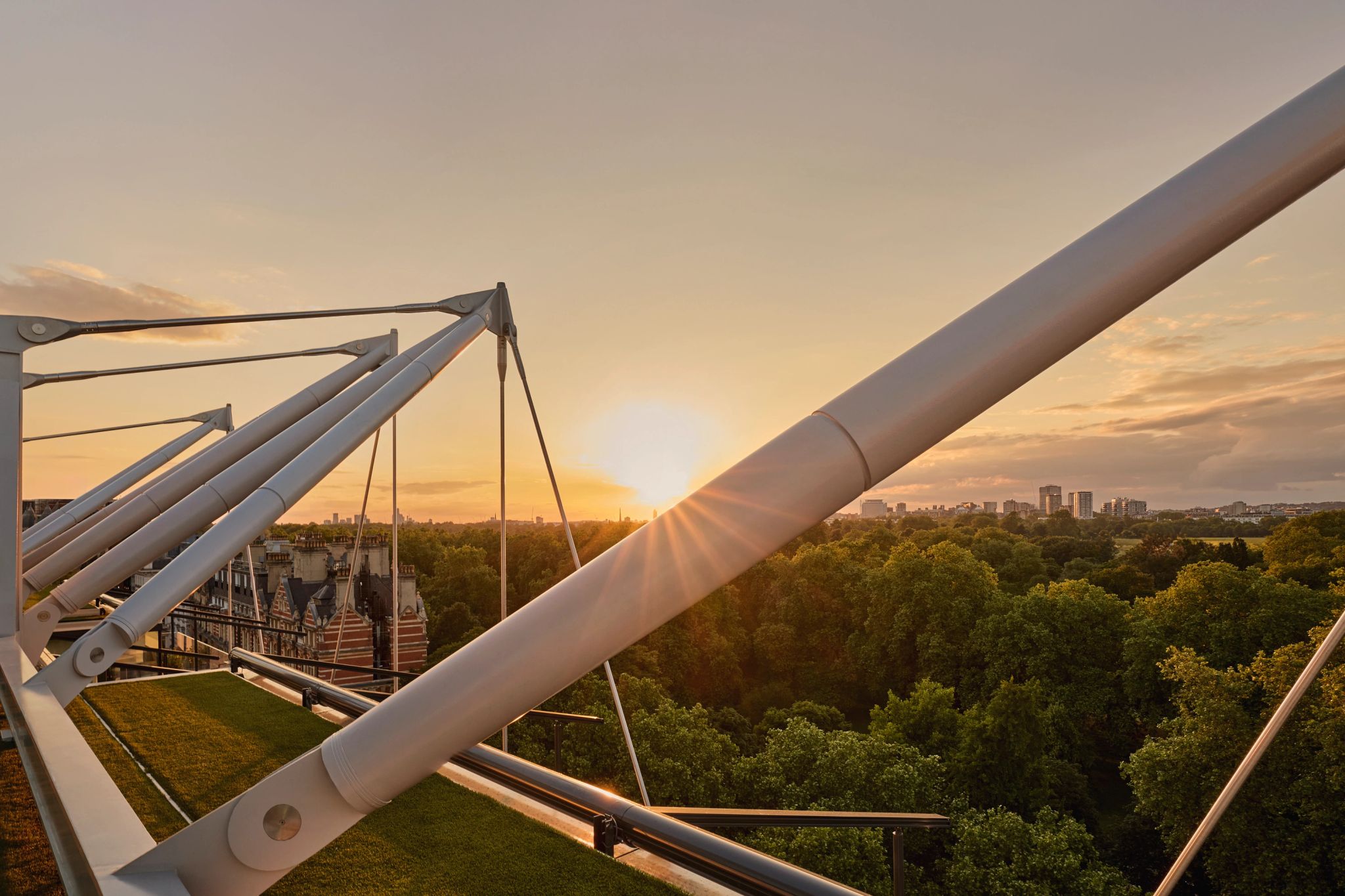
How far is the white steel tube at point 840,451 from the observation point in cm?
196

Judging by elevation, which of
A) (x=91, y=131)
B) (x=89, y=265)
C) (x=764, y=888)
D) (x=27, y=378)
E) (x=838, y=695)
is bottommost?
(x=838, y=695)

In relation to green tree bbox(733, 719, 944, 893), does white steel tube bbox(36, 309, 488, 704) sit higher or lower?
higher

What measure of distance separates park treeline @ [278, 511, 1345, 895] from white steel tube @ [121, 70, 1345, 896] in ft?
0.57

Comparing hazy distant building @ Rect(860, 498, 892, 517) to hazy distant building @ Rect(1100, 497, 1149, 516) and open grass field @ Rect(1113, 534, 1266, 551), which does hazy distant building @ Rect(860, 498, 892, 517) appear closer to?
hazy distant building @ Rect(1100, 497, 1149, 516)

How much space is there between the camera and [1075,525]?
2938 inches

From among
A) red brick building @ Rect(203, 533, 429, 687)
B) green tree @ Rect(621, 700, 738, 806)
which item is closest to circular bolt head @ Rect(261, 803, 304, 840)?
green tree @ Rect(621, 700, 738, 806)

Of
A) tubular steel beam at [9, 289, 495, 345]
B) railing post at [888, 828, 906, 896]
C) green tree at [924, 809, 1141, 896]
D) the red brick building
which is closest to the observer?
railing post at [888, 828, 906, 896]

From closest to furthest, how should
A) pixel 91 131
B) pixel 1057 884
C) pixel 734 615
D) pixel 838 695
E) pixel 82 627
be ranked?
pixel 91 131 < pixel 82 627 < pixel 1057 884 < pixel 838 695 < pixel 734 615

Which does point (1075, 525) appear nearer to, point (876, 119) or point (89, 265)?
point (876, 119)

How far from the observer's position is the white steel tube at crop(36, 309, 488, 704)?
19.8 ft

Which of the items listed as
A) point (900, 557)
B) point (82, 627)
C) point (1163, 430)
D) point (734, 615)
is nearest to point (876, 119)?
point (82, 627)

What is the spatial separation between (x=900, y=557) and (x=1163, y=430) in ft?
79.5

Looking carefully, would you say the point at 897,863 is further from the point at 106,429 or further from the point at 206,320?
the point at 106,429

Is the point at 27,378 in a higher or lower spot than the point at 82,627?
higher
